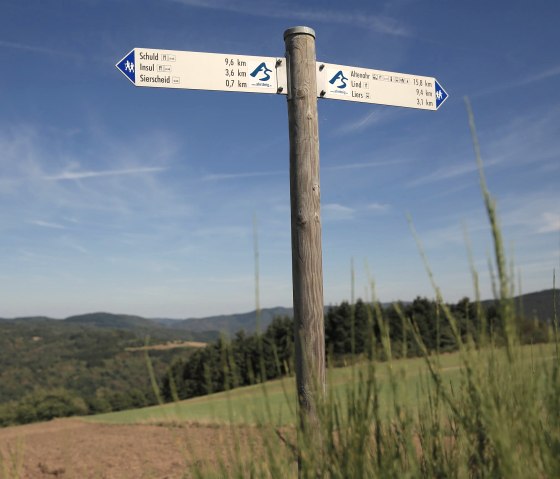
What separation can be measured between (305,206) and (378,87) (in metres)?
1.10

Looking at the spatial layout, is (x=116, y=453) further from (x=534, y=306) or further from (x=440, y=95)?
(x=534, y=306)

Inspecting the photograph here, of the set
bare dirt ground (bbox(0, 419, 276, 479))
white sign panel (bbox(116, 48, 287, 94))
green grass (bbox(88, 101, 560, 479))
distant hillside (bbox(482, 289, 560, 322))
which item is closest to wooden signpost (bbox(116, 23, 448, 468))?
white sign panel (bbox(116, 48, 287, 94))

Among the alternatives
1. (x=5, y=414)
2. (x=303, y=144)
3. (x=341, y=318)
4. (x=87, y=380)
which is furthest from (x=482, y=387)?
(x=87, y=380)

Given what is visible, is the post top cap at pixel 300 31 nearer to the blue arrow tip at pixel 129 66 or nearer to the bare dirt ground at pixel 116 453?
the blue arrow tip at pixel 129 66

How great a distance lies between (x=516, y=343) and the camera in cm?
173

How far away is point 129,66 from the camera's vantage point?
10.1 feet

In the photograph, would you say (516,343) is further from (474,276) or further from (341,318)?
(341,318)

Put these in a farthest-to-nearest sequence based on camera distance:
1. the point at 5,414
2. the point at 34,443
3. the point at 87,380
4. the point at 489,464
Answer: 1. the point at 87,380
2. the point at 5,414
3. the point at 34,443
4. the point at 489,464

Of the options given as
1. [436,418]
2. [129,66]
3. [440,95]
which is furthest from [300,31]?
[436,418]

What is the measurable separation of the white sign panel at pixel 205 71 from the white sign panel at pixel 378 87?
0.31 meters

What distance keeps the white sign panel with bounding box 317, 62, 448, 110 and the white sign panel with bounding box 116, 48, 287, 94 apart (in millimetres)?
315

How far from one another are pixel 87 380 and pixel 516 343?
106354 mm

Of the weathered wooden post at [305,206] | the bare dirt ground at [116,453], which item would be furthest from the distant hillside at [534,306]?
the bare dirt ground at [116,453]

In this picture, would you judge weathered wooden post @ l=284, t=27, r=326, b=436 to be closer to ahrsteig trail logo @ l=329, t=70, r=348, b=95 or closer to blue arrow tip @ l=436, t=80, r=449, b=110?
ahrsteig trail logo @ l=329, t=70, r=348, b=95
